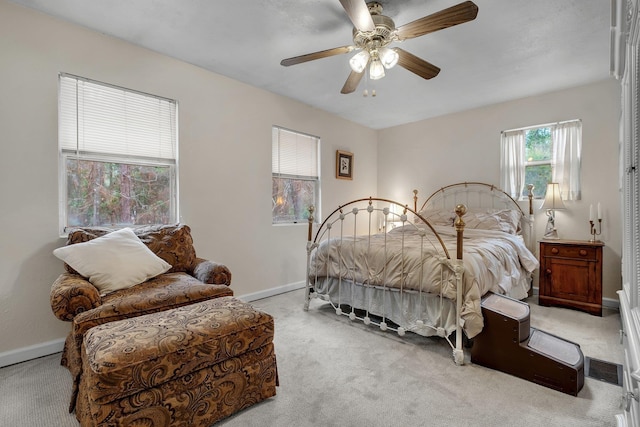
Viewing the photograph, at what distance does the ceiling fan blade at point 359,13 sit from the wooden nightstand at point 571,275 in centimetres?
300

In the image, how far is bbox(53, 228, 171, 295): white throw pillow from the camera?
197cm

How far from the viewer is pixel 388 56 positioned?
2025mm

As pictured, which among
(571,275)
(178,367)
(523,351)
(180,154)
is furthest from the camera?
(571,275)

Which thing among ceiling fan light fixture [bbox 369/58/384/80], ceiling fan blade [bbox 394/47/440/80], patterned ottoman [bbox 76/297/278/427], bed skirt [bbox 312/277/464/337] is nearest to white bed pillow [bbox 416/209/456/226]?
bed skirt [bbox 312/277/464/337]

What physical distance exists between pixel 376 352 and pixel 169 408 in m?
1.43

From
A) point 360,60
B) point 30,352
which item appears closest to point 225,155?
point 360,60

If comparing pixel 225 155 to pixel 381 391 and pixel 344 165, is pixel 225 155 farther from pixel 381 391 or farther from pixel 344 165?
pixel 381 391

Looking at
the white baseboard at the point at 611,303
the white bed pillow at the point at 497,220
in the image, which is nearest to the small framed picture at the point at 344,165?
the white bed pillow at the point at 497,220

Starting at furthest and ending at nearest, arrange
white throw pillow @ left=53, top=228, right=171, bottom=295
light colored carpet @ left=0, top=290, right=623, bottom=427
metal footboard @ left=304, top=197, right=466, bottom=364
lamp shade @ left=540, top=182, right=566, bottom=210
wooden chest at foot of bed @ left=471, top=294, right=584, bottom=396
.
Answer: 1. lamp shade @ left=540, top=182, right=566, bottom=210
2. metal footboard @ left=304, top=197, right=466, bottom=364
3. white throw pillow @ left=53, top=228, right=171, bottom=295
4. wooden chest at foot of bed @ left=471, top=294, right=584, bottom=396
5. light colored carpet @ left=0, top=290, right=623, bottom=427

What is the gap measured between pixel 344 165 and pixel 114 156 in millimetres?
3045

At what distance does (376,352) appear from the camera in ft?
7.37

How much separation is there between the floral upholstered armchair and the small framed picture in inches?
103

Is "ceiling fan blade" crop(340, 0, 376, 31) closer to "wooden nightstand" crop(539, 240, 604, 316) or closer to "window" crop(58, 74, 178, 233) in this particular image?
"window" crop(58, 74, 178, 233)

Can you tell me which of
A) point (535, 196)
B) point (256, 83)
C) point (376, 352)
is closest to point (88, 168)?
point (256, 83)
